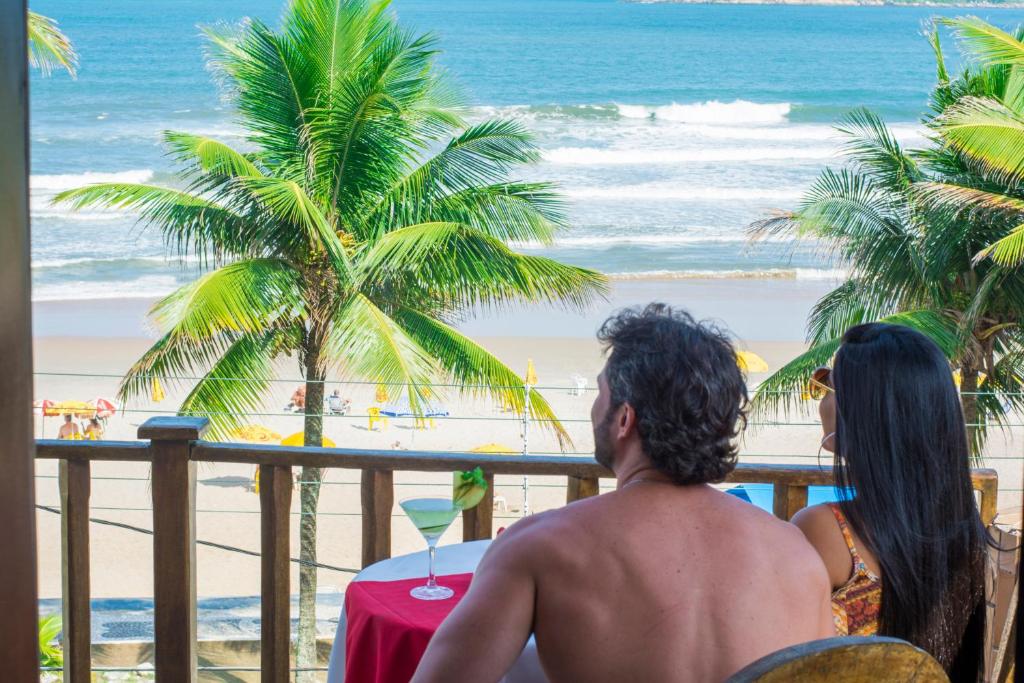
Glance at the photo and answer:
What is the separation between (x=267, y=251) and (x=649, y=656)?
9651mm

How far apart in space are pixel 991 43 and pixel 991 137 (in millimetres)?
950

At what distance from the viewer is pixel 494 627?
1396 millimetres

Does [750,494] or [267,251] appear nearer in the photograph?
[750,494]

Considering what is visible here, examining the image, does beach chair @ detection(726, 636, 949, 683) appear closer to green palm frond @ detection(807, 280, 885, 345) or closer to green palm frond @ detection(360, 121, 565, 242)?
green palm frond @ detection(360, 121, 565, 242)

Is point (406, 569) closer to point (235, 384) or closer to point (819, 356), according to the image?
point (235, 384)

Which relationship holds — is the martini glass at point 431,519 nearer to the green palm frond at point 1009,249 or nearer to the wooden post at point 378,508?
the wooden post at point 378,508

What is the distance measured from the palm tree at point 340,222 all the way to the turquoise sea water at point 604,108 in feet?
18.6

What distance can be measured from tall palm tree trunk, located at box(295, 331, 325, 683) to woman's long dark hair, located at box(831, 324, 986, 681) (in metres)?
8.41

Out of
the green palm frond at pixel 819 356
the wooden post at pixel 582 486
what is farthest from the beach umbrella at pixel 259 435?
the wooden post at pixel 582 486

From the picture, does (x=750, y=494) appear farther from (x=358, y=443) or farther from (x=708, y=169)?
(x=708, y=169)

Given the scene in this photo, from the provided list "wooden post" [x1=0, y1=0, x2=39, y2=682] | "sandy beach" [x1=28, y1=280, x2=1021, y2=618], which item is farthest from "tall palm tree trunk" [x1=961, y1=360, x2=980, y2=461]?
"wooden post" [x1=0, y1=0, x2=39, y2=682]

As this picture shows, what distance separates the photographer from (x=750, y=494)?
5820 millimetres

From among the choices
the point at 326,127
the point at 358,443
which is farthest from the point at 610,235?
the point at 326,127

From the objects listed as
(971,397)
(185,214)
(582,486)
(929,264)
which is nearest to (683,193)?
(929,264)
